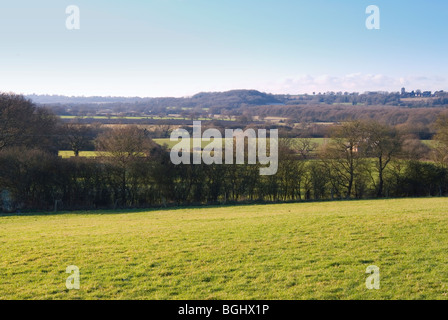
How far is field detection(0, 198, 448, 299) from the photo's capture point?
7.89 m

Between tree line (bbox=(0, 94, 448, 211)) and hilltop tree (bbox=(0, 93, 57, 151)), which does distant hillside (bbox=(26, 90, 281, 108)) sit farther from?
tree line (bbox=(0, 94, 448, 211))

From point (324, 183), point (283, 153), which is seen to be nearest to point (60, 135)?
point (283, 153)

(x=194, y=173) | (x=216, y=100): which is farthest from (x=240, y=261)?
(x=216, y=100)

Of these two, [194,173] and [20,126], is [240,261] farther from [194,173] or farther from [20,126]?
[20,126]

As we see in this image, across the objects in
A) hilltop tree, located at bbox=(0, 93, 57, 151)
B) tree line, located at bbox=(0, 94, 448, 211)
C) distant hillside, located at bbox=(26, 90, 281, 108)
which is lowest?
tree line, located at bbox=(0, 94, 448, 211)

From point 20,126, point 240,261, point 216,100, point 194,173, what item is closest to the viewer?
point 240,261

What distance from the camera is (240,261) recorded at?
9883 millimetres

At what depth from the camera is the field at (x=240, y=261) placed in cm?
789

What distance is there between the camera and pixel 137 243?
39.9ft

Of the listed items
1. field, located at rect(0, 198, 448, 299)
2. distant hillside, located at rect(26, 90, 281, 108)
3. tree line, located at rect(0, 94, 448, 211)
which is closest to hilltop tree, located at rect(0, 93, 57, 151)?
tree line, located at rect(0, 94, 448, 211)

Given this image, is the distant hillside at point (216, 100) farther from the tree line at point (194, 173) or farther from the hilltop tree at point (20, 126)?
the tree line at point (194, 173)

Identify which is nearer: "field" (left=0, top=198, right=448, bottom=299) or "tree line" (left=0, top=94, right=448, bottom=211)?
"field" (left=0, top=198, right=448, bottom=299)

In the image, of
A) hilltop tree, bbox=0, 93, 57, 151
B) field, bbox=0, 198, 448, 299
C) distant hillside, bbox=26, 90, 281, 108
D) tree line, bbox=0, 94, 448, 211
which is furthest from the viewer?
distant hillside, bbox=26, 90, 281, 108

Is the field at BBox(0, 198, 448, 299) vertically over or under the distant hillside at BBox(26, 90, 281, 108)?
under
